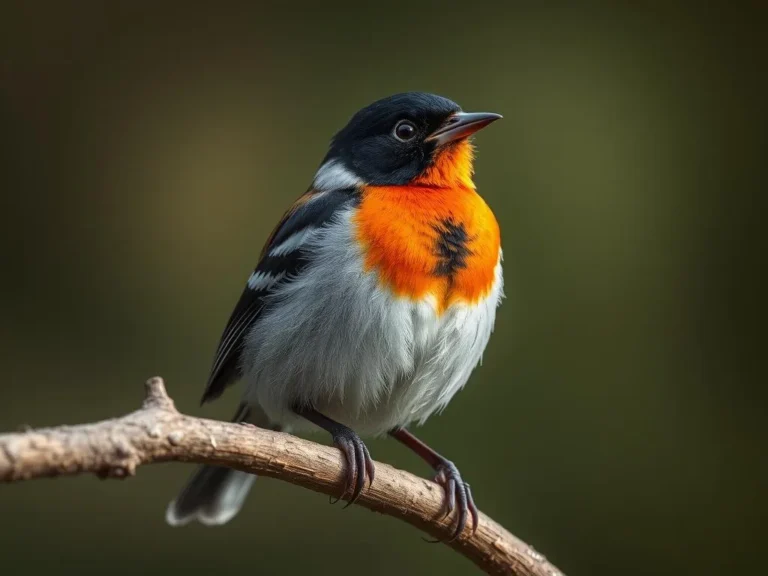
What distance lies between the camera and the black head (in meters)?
4.25

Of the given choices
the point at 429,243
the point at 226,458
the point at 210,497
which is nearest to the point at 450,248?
the point at 429,243

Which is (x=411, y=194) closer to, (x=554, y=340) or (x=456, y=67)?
(x=554, y=340)

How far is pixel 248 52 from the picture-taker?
7168 millimetres

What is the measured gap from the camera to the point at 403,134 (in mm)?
4324

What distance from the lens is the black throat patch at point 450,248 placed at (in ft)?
12.4

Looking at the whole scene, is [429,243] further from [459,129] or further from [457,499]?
[457,499]

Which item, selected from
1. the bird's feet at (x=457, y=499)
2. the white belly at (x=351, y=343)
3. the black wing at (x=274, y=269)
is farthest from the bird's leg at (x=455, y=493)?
the black wing at (x=274, y=269)

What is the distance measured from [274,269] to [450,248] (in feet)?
2.69

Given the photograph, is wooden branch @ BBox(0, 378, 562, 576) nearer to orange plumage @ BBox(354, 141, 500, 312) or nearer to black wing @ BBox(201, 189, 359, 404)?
orange plumage @ BBox(354, 141, 500, 312)

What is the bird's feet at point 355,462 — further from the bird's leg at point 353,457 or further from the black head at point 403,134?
the black head at point 403,134

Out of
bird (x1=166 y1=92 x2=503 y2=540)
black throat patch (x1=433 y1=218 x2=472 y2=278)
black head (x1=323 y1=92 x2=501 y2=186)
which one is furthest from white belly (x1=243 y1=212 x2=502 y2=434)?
black head (x1=323 y1=92 x2=501 y2=186)

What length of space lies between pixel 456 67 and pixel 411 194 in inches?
125

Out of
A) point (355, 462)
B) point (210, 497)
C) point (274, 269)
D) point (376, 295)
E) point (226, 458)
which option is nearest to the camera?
point (226, 458)

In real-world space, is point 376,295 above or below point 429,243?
below
